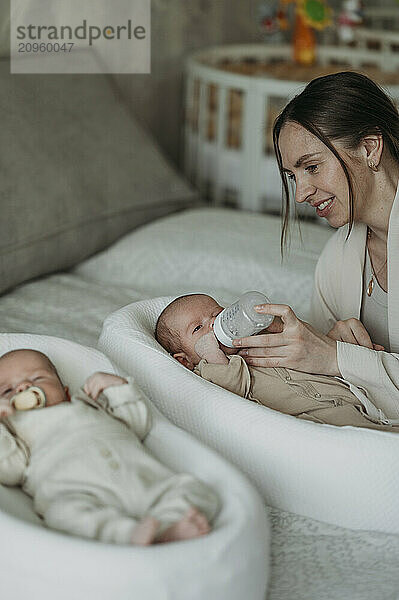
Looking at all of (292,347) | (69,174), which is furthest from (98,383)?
(69,174)

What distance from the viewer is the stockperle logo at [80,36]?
93.0 inches

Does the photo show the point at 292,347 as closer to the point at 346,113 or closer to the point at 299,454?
the point at 299,454

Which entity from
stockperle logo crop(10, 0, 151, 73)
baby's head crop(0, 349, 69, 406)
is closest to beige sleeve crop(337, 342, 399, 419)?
baby's head crop(0, 349, 69, 406)

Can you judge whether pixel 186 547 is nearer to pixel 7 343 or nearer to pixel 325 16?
pixel 7 343

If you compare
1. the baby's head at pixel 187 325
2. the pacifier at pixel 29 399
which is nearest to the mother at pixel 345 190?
the baby's head at pixel 187 325

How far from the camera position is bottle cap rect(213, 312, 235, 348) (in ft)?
4.83

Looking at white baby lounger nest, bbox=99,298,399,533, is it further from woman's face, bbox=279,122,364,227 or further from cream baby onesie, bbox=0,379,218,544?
woman's face, bbox=279,122,364,227

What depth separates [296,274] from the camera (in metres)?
2.12

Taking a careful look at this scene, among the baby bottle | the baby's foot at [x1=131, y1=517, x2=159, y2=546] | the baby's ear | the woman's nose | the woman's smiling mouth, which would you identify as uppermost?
the woman's nose

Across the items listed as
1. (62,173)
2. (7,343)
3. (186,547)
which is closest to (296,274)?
(62,173)

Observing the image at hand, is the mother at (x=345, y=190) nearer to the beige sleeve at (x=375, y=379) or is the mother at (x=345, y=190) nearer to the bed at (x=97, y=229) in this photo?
the beige sleeve at (x=375, y=379)

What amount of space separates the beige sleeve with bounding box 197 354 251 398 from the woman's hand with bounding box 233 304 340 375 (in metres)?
0.04

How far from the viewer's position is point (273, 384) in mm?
1451

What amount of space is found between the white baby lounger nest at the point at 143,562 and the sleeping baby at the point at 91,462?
34 mm
